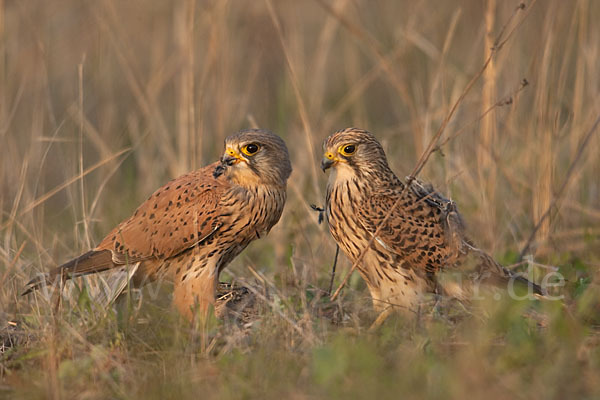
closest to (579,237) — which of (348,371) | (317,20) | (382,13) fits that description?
(348,371)

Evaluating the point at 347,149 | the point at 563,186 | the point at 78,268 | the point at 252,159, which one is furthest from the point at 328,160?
the point at 78,268

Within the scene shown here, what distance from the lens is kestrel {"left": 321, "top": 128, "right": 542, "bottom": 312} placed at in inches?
183

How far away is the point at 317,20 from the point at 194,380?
30.8ft

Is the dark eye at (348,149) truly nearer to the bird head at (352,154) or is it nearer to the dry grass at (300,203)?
the bird head at (352,154)

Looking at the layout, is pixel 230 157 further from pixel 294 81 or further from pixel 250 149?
pixel 294 81

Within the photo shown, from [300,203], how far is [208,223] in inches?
71.0

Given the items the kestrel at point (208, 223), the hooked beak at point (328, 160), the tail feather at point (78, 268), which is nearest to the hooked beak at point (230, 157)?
the kestrel at point (208, 223)

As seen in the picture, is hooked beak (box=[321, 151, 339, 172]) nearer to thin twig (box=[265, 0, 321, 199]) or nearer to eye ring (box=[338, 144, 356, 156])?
eye ring (box=[338, 144, 356, 156])

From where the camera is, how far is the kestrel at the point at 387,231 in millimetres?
4660

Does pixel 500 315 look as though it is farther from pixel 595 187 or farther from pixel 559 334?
pixel 595 187

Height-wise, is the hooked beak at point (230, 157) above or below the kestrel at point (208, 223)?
above

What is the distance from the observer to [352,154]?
15.8 ft

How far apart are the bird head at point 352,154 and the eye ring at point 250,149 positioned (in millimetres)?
406

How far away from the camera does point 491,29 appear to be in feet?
18.2
